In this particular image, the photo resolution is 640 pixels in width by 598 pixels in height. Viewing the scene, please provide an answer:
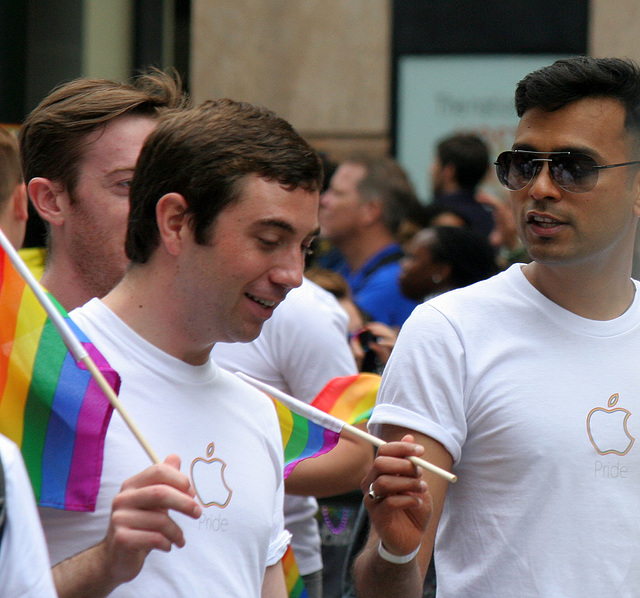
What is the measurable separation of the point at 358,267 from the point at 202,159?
4.44 m

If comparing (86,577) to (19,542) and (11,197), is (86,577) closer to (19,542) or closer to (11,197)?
(19,542)

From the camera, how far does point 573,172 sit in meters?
2.68

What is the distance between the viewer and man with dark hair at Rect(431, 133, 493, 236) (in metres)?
7.54

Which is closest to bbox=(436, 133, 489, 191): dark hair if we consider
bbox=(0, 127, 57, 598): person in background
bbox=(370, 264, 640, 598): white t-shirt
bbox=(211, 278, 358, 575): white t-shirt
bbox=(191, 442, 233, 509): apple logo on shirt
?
bbox=(211, 278, 358, 575): white t-shirt

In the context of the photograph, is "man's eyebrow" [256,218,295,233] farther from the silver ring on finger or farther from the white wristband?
the white wristband

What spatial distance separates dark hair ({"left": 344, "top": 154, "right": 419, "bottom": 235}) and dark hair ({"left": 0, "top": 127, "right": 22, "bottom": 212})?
3.46m

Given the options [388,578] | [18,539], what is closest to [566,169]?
[388,578]

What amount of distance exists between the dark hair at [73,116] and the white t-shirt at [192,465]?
0.69m

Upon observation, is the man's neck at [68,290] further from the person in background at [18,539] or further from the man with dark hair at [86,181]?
the person in background at [18,539]

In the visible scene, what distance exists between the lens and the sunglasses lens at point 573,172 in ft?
8.76

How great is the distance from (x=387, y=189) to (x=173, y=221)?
4502 millimetres

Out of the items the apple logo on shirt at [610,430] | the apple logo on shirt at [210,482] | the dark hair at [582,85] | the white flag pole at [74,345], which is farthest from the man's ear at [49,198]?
the apple logo on shirt at [610,430]


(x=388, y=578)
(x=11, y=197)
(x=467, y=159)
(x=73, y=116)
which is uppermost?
(x=73, y=116)

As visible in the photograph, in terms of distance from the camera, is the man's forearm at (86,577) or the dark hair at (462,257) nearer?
the man's forearm at (86,577)
